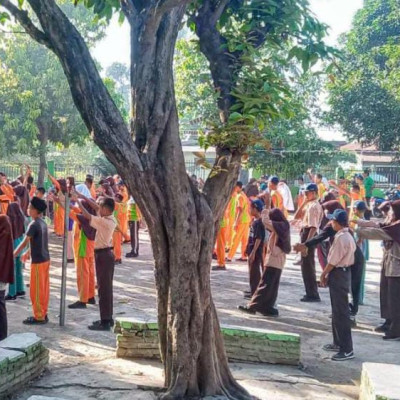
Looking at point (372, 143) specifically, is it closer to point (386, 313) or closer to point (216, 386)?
point (386, 313)

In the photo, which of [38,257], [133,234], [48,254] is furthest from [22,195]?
[38,257]

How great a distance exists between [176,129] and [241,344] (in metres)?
2.78

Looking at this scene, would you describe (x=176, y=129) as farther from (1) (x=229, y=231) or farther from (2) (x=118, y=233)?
(1) (x=229, y=231)

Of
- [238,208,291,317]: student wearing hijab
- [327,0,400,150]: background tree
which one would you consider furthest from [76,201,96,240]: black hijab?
[327,0,400,150]: background tree

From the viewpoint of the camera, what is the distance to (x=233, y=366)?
246 inches

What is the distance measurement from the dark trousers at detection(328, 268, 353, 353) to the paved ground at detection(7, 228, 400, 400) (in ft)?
0.80

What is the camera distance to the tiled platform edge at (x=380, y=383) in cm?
469

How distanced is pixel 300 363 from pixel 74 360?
2.42 m

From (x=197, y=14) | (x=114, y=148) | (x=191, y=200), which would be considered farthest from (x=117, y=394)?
(x=197, y=14)

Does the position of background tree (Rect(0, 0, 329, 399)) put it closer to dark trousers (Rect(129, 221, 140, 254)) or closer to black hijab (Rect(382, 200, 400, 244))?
black hijab (Rect(382, 200, 400, 244))

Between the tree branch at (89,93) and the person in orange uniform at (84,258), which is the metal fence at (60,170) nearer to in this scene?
the person in orange uniform at (84,258)

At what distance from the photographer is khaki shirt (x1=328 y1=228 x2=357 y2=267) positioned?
6730mm

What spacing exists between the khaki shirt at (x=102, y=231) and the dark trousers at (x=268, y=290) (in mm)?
2244

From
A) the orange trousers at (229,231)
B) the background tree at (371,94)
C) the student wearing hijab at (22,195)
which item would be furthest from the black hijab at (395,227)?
the background tree at (371,94)
